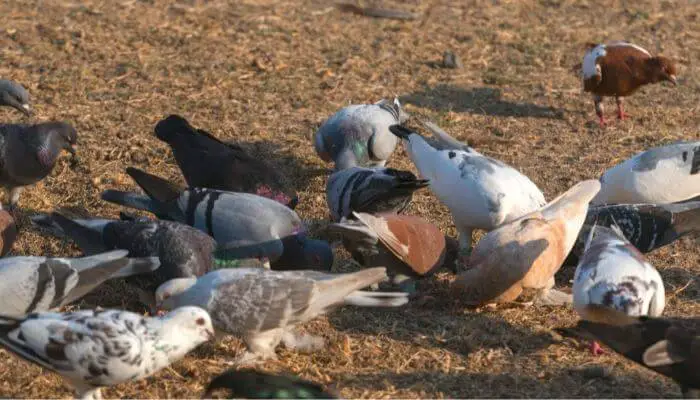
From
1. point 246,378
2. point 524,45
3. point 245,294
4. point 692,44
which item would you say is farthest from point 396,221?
point 692,44

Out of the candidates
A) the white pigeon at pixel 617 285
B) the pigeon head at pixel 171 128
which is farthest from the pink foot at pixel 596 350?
the pigeon head at pixel 171 128

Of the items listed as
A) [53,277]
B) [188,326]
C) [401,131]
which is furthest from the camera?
[401,131]

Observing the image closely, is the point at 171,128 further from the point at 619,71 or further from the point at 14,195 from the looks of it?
the point at 619,71

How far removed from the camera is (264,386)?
15.1ft

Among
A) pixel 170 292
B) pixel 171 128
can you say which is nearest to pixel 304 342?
pixel 170 292

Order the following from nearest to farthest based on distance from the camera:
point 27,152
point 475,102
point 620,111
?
point 27,152
point 620,111
point 475,102

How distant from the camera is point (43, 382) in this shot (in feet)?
17.1

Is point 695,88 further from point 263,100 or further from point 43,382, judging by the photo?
point 43,382

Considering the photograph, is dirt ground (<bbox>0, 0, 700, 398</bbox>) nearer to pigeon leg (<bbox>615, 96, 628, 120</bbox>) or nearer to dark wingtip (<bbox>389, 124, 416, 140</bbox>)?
pigeon leg (<bbox>615, 96, 628, 120</bbox>)

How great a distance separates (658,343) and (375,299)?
1.43 meters

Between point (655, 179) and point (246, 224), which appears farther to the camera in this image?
point (655, 179)

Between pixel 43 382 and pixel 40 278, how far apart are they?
1.79 ft

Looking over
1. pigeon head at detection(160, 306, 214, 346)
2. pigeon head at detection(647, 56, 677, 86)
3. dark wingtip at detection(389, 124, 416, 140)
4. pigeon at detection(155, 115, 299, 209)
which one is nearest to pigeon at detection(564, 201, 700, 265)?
dark wingtip at detection(389, 124, 416, 140)

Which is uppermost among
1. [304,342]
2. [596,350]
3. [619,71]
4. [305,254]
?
[619,71]
